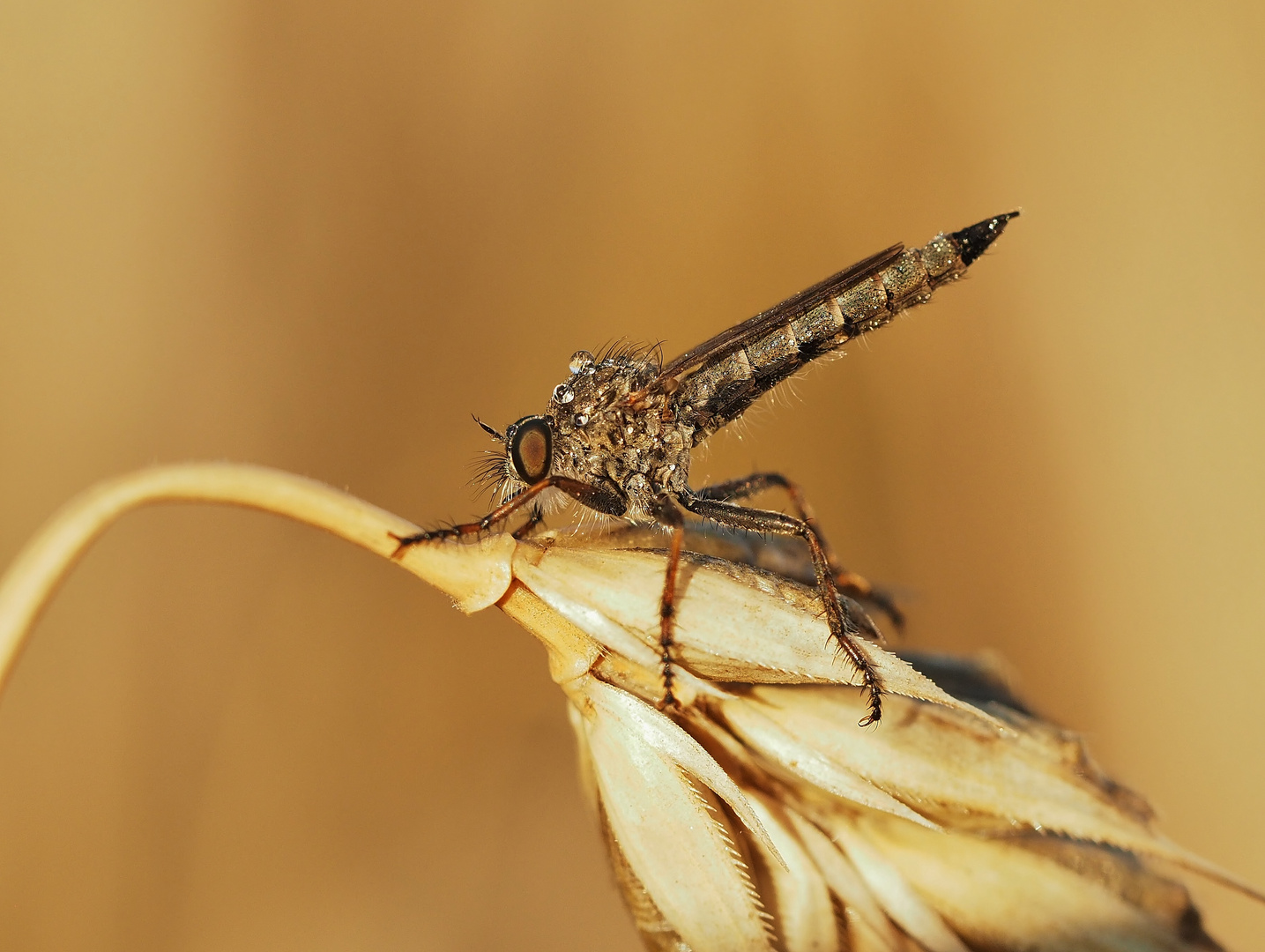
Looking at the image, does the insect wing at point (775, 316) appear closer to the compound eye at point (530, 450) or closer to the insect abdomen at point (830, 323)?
the insect abdomen at point (830, 323)

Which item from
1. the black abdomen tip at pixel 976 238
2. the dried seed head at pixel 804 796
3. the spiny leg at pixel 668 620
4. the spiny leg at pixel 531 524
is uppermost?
the black abdomen tip at pixel 976 238

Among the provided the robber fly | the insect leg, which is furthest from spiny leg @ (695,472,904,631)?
the insect leg

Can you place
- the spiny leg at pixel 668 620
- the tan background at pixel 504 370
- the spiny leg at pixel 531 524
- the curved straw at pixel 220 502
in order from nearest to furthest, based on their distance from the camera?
the curved straw at pixel 220 502
the spiny leg at pixel 668 620
the spiny leg at pixel 531 524
the tan background at pixel 504 370

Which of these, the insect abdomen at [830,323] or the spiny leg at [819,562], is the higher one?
the insect abdomen at [830,323]

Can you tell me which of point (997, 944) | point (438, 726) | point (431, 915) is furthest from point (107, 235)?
point (997, 944)

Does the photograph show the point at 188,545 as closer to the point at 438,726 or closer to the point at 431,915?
the point at 438,726

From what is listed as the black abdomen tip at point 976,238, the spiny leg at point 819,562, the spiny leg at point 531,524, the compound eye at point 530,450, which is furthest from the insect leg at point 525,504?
the black abdomen tip at point 976,238
